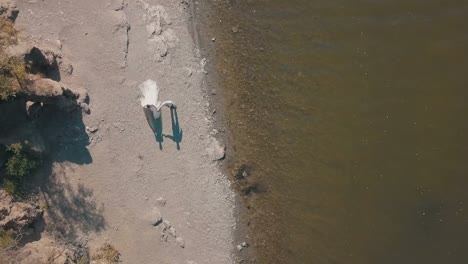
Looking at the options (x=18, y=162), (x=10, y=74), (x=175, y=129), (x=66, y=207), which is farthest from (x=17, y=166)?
(x=175, y=129)

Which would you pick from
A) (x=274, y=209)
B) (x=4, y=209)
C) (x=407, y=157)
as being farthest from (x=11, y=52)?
(x=407, y=157)

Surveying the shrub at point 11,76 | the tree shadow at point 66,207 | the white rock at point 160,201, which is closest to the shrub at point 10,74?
the shrub at point 11,76

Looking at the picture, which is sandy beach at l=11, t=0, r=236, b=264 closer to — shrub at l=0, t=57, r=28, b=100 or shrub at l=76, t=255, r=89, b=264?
shrub at l=76, t=255, r=89, b=264

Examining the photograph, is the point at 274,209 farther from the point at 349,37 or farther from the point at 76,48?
the point at 76,48

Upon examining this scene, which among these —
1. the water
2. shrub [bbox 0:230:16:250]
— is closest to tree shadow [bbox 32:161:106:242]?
shrub [bbox 0:230:16:250]

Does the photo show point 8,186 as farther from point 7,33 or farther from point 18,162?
point 7,33
